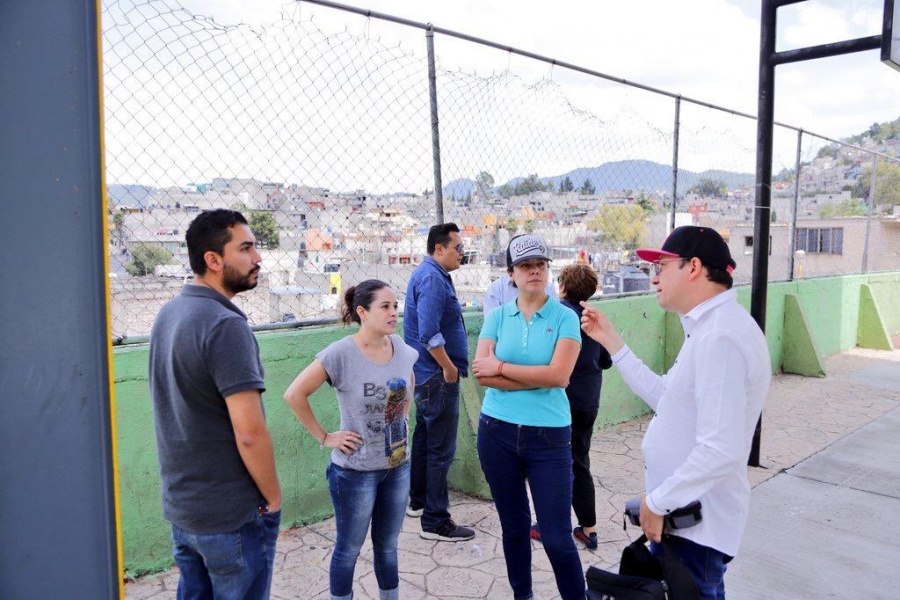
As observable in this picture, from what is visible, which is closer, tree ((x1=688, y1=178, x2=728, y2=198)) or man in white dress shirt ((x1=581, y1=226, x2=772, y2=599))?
man in white dress shirt ((x1=581, y1=226, x2=772, y2=599))

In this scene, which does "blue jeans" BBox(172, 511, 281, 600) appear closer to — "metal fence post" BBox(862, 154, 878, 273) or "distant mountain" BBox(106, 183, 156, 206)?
"distant mountain" BBox(106, 183, 156, 206)

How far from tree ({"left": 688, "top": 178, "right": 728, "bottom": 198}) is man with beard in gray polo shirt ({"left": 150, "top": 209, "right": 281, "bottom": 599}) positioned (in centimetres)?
677

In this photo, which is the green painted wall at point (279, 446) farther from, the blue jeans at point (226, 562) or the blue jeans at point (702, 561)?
the blue jeans at point (702, 561)

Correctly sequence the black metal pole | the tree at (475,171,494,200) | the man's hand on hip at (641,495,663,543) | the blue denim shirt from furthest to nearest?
1. the black metal pole
2. the tree at (475,171,494,200)
3. the blue denim shirt
4. the man's hand on hip at (641,495,663,543)

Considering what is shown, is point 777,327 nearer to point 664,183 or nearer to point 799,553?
point 664,183

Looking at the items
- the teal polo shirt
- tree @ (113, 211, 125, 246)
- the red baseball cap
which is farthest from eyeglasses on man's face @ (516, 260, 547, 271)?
tree @ (113, 211, 125, 246)

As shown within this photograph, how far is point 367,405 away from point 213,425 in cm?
92

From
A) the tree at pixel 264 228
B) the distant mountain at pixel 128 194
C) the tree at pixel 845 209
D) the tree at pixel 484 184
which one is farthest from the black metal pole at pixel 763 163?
the tree at pixel 845 209

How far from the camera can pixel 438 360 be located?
403 cm

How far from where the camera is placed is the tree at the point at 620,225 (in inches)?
257

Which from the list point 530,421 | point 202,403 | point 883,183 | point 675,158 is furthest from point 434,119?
point 883,183

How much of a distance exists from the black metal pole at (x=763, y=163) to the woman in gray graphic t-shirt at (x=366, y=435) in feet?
11.5

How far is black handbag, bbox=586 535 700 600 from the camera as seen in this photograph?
204 cm

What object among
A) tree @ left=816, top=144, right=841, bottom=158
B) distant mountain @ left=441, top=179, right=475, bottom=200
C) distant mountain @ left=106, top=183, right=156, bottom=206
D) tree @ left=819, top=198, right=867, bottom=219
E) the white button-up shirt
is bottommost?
the white button-up shirt
